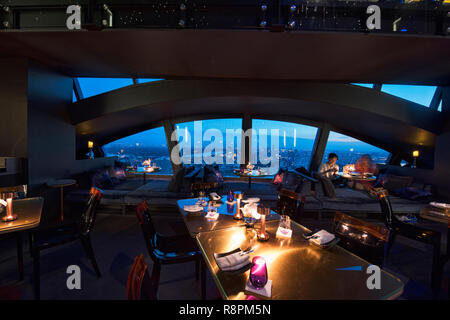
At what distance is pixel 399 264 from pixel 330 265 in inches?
94.0

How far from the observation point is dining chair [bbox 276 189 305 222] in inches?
91.4

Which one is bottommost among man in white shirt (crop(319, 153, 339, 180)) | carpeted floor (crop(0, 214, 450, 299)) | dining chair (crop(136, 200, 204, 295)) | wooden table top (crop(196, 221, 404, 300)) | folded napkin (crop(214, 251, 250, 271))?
carpeted floor (crop(0, 214, 450, 299))

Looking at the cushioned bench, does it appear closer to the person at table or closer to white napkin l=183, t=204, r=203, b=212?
the person at table

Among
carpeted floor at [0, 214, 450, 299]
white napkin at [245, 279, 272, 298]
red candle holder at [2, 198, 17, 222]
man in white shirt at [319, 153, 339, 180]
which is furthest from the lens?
man in white shirt at [319, 153, 339, 180]

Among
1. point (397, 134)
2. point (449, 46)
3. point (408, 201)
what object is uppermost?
point (449, 46)

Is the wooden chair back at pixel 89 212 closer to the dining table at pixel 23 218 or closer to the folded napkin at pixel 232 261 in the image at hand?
the dining table at pixel 23 218

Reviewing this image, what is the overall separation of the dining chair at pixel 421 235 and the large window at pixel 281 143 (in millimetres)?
3772

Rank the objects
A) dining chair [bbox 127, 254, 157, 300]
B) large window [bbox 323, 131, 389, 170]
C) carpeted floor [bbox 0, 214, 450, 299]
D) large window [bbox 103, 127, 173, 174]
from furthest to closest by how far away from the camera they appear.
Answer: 1. large window [bbox 103, 127, 173, 174]
2. large window [bbox 323, 131, 389, 170]
3. carpeted floor [bbox 0, 214, 450, 299]
4. dining chair [bbox 127, 254, 157, 300]

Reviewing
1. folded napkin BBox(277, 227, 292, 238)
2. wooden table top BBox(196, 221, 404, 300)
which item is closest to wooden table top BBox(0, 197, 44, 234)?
wooden table top BBox(196, 221, 404, 300)

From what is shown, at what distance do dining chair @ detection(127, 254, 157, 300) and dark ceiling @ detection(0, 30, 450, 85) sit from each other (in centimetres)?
283

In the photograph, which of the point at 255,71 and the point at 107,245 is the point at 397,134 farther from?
the point at 107,245

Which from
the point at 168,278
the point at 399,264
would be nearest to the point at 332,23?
the point at 399,264

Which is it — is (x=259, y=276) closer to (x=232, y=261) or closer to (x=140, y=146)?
(x=232, y=261)

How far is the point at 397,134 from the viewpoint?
554cm
